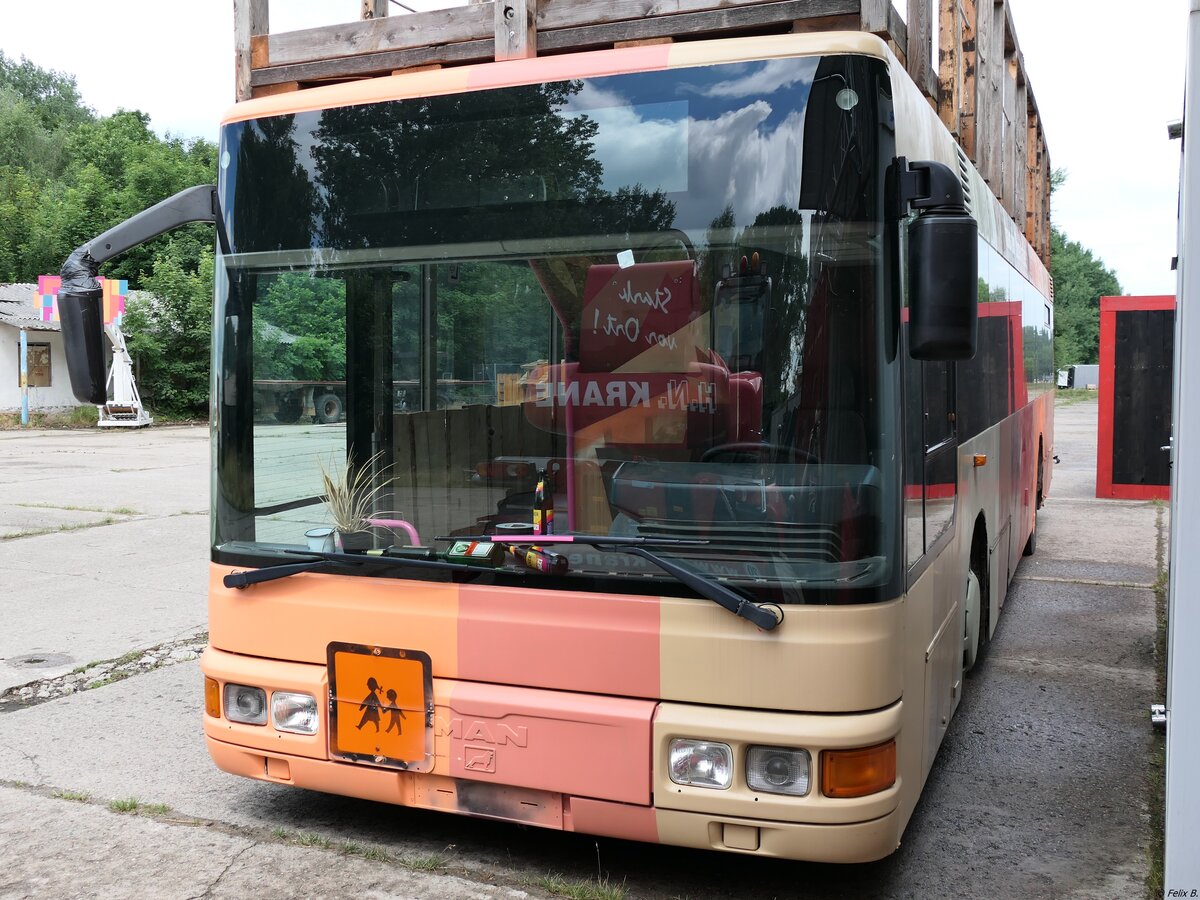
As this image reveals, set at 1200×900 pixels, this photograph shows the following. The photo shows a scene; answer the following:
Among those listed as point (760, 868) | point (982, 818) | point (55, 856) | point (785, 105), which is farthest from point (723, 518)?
point (55, 856)

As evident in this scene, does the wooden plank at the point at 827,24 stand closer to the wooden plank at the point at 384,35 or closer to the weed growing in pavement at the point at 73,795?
the wooden plank at the point at 384,35

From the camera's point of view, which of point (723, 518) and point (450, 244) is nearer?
point (723, 518)

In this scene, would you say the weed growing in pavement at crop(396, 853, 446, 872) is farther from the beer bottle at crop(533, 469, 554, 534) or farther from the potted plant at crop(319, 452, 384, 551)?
the beer bottle at crop(533, 469, 554, 534)

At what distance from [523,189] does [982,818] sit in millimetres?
2847

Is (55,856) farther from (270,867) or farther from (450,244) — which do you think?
(450,244)

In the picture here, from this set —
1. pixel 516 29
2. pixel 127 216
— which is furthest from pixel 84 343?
pixel 127 216

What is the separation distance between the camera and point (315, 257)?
3.59 meters

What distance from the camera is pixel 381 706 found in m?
3.47

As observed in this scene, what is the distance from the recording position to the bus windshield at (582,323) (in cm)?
300

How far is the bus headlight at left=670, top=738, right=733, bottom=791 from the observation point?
3084 millimetres

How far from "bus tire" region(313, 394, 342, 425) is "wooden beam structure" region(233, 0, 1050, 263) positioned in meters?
1.12

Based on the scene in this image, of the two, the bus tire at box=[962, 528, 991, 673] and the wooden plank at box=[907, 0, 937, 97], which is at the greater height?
the wooden plank at box=[907, 0, 937, 97]

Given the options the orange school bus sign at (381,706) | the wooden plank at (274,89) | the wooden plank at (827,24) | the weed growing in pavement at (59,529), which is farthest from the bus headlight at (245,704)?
the weed growing in pavement at (59,529)

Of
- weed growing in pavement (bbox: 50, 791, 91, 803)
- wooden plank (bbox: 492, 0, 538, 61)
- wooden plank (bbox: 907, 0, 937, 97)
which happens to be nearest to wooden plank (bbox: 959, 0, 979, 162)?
wooden plank (bbox: 907, 0, 937, 97)
